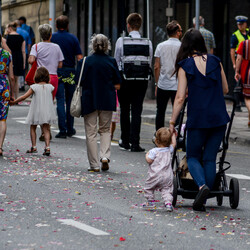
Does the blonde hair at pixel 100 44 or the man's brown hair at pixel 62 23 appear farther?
the man's brown hair at pixel 62 23

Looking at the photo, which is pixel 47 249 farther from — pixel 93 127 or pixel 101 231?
pixel 93 127

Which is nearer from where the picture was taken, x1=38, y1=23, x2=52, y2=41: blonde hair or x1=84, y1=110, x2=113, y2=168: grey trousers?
x1=84, y1=110, x2=113, y2=168: grey trousers

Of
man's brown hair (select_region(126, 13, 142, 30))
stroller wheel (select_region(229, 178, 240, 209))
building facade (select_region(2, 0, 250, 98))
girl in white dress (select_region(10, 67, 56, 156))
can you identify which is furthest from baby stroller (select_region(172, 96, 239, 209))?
building facade (select_region(2, 0, 250, 98))

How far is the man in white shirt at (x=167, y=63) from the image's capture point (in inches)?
506

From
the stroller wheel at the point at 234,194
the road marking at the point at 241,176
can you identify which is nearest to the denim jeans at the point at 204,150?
the stroller wheel at the point at 234,194

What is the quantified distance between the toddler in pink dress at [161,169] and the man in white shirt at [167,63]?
4.81 metres

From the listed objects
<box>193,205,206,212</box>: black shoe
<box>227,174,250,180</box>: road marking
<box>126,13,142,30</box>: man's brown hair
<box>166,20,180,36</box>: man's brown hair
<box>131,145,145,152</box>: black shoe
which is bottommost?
<box>131,145,145,152</box>: black shoe

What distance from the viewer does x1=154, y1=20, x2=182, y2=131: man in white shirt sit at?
1285cm

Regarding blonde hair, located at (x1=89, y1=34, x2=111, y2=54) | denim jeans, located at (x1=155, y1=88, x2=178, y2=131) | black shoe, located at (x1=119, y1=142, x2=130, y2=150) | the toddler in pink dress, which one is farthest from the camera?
black shoe, located at (x1=119, y1=142, x2=130, y2=150)

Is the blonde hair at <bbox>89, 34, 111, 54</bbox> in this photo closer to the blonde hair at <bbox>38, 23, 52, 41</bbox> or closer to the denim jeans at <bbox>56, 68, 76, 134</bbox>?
the blonde hair at <bbox>38, 23, 52, 41</bbox>

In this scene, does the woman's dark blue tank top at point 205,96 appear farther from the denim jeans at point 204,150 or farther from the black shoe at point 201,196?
the black shoe at point 201,196

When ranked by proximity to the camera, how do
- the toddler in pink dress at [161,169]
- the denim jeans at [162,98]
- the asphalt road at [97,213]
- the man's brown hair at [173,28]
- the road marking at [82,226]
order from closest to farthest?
the asphalt road at [97,213]
the road marking at [82,226]
the toddler in pink dress at [161,169]
the man's brown hair at [173,28]
the denim jeans at [162,98]

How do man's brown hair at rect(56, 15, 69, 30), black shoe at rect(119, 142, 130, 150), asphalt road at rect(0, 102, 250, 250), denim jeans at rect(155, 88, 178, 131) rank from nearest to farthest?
asphalt road at rect(0, 102, 250, 250), denim jeans at rect(155, 88, 178, 131), black shoe at rect(119, 142, 130, 150), man's brown hair at rect(56, 15, 69, 30)

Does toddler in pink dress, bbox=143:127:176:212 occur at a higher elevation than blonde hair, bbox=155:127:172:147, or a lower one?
lower
